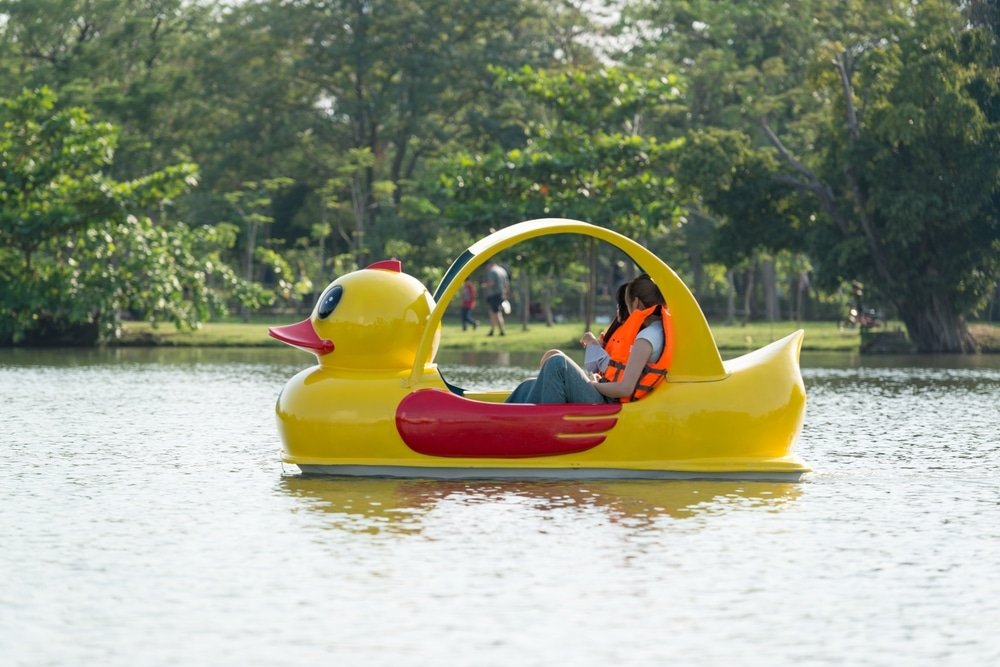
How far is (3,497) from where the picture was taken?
992cm

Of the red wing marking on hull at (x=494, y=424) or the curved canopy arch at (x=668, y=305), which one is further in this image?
the curved canopy arch at (x=668, y=305)

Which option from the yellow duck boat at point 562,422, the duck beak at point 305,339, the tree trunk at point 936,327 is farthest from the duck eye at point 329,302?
the tree trunk at point 936,327

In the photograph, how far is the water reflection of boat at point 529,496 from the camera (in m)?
9.26

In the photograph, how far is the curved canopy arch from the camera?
1070 centimetres

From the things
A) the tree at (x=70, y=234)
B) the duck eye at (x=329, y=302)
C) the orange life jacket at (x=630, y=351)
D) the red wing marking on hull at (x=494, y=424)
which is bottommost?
the red wing marking on hull at (x=494, y=424)

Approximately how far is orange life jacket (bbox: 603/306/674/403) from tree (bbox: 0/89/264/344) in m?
21.3

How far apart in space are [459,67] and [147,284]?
2137 centimetres

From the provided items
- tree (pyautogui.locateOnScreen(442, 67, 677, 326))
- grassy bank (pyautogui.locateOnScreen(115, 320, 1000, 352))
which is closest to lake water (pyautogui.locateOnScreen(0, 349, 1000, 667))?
grassy bank (pyautogui.locateOnScreen(115, 320, 1000, 352))

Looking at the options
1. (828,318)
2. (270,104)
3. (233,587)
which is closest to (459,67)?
(270,104)

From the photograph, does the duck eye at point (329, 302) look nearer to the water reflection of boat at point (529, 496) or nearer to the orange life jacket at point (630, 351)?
the water reflection of boat at point (529, 496)

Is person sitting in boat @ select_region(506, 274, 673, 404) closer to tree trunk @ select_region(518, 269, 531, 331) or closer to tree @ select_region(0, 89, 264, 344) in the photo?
tree @ select_region(0, 89, 264, 344)

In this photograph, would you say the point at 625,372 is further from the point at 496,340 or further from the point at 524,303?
the point at 524,303

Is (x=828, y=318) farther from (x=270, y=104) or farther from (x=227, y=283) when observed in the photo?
(x=227, y=283)

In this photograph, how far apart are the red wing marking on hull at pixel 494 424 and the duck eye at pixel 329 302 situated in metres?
0.90
